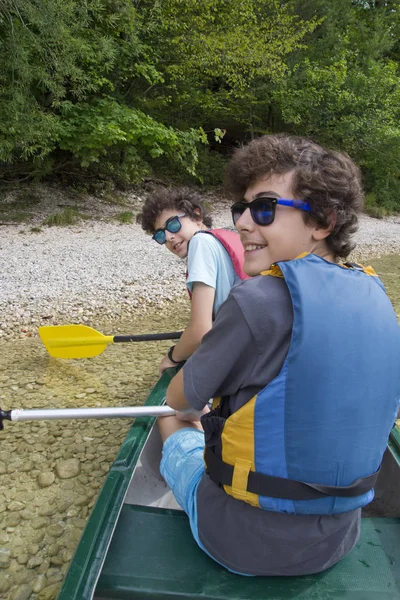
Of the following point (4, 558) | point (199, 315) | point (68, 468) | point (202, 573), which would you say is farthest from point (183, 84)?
point (202, 573)

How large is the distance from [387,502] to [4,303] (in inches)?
167

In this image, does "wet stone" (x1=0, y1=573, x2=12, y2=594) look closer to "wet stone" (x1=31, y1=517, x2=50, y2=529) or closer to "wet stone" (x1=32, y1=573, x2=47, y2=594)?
"wet stone" (x1=32, y1=573, x2=47, y2=594)

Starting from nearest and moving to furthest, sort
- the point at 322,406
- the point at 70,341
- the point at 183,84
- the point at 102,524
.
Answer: the point at 322,406
the point at 102,524
the point at 70,341
the point at 183,84

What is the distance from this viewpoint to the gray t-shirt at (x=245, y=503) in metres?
1.04

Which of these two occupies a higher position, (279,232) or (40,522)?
(279,232)

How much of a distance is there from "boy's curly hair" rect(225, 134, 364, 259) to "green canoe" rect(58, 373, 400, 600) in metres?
0.91

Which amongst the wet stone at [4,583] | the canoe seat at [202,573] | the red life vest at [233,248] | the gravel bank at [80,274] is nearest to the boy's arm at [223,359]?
the canoe seat at [202,573]

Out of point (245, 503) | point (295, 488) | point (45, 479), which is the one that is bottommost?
point (45, 479)

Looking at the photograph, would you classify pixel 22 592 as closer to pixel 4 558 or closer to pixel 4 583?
pixel 4 583

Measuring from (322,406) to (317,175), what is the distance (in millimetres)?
592

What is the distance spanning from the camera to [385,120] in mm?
12586

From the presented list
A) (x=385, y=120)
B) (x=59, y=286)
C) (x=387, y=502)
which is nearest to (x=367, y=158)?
(x=385, y=120)

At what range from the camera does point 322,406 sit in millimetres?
1056

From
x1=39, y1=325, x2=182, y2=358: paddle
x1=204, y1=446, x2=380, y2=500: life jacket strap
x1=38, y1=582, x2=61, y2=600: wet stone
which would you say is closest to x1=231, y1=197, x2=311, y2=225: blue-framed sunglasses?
x1=204, y1=446, x2=380, y2=500: life jacket strap
